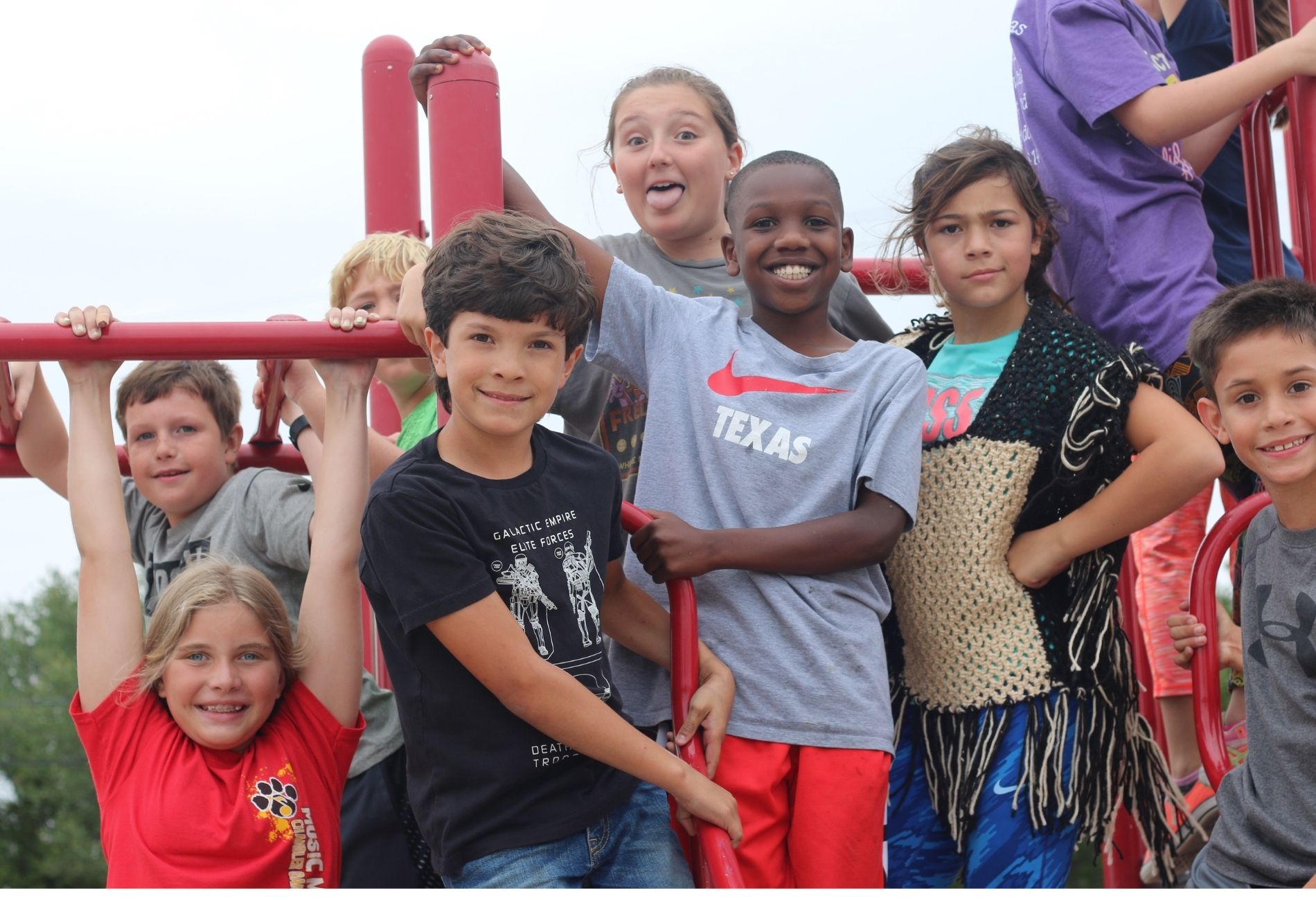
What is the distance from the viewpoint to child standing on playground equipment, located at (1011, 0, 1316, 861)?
2.52 m

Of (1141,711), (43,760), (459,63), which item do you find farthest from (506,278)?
(43,760)

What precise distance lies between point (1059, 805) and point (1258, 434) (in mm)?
603

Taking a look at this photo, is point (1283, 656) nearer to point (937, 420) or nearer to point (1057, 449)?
point (1057, 449)

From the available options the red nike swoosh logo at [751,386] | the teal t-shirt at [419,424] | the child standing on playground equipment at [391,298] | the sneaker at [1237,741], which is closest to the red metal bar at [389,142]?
the child standing on playground equipment at [391,298]

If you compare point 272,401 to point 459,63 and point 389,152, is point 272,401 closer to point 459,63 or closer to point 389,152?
→ point 459,63

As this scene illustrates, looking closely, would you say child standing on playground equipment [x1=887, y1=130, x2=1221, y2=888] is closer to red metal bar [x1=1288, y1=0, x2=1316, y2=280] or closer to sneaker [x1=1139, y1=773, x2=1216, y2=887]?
sneaker [x1=1139, y1=773, x2=1216, y2=887]

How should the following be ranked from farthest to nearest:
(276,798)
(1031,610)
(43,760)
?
(43,760) → (1031,610) → (276,798)

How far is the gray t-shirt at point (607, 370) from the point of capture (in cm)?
247

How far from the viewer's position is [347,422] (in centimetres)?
216

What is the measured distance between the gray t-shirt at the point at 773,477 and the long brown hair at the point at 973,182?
37cm

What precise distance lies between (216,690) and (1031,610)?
1.21 meters

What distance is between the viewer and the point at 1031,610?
2.23 m

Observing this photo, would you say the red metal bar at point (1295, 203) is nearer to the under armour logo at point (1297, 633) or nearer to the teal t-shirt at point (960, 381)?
the teal t-shirt at point (960, 381)

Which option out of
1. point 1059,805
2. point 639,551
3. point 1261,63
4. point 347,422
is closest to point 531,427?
point 639,551
